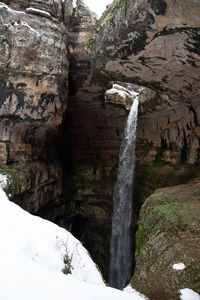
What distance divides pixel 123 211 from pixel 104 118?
636 cm

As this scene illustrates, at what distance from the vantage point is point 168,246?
14.2ft

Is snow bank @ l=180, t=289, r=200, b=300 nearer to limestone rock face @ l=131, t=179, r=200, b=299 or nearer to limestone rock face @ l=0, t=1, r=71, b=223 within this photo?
limestone rock face @ l=131, t=179, r=200, b=299

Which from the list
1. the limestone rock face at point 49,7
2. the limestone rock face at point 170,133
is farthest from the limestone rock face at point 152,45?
the limestone rock face at point 49,7

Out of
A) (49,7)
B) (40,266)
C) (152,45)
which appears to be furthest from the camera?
(49,7)

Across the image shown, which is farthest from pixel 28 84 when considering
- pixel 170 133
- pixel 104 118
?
pixel 170 133

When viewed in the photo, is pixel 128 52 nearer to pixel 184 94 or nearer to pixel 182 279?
pixel 184 94

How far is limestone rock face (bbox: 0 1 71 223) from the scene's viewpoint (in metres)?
8.32

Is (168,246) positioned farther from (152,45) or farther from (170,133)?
(170,133)

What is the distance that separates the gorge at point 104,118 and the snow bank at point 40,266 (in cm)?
135

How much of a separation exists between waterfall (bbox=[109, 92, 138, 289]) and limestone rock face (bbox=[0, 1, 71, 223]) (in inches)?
193

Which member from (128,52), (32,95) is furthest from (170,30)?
(32,95)

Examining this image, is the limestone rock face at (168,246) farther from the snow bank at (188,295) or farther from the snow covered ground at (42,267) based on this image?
the snow covered ground at (42,267)

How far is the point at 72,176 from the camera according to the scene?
1538 cm

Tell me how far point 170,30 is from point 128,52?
1.54 meters
